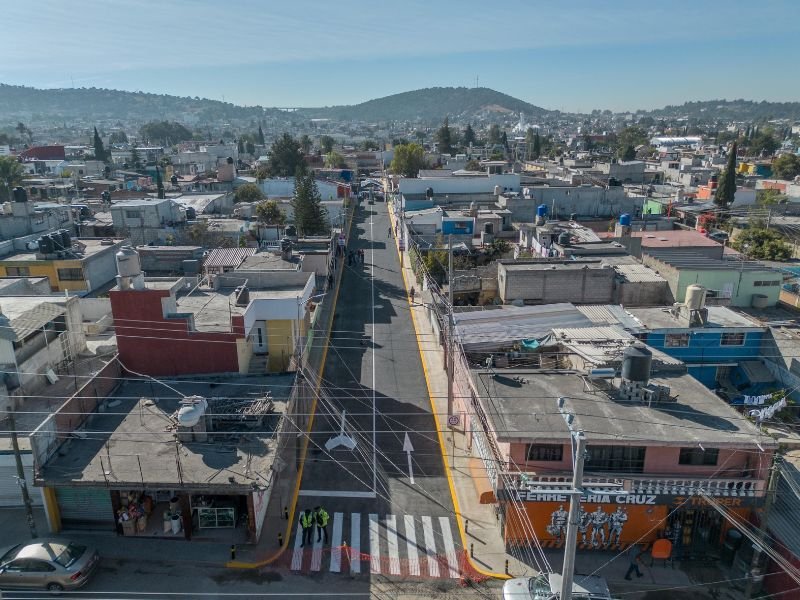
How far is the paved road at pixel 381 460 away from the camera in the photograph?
16750 mm

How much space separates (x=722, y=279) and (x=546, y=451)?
21.8 meters

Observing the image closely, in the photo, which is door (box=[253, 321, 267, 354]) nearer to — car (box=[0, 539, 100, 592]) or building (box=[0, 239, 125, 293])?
car (box=[0, 539, 100, 592])

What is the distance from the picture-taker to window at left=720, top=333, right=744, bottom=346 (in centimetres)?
2477

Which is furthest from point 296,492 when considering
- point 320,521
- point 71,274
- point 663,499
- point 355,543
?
point 71,274

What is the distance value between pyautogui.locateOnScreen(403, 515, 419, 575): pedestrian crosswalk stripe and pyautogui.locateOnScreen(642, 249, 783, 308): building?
2035 cm

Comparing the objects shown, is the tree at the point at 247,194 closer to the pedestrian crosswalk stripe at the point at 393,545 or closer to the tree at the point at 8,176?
the tree at the point at 8,176

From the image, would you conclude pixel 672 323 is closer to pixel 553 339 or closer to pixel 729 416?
pixel 553 339

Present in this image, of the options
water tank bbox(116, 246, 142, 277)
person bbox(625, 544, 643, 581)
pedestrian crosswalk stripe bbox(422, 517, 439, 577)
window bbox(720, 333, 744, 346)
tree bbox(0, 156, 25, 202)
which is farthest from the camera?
tree bbox(0, 156, 25, 202)

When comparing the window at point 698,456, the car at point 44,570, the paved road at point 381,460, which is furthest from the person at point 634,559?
the car at point 44,570

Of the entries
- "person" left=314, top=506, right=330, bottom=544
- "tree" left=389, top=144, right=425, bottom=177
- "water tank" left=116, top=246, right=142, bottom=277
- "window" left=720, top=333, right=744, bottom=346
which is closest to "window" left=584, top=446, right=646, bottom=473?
"person" left=314, top=506, right=330, bottom=544

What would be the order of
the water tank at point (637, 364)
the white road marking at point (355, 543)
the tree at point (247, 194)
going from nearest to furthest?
the white road marking at point (355, 543) < the water tank at point (637, 364) < the tree at point (247, 194)

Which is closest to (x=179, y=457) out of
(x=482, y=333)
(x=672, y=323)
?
(x=482, y=333)

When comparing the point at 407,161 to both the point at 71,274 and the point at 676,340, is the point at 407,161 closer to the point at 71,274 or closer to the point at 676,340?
the point at 71,274

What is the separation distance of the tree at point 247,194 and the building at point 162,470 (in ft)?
162
